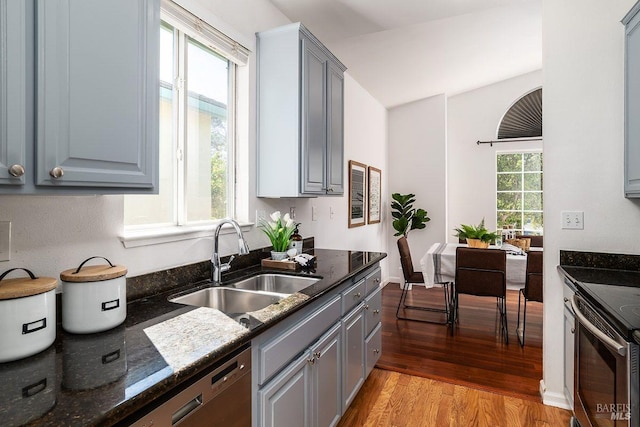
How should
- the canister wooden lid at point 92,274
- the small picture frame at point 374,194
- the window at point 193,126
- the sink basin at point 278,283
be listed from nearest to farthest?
the canister wooden lid at point 92,274 < the window at point 193,126 < the sink basin at point 278,283 < the small picture frame at point 374,194

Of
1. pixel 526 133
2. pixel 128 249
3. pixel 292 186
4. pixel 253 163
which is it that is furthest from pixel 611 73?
pixel 526 133

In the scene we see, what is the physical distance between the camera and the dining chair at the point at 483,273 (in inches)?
133

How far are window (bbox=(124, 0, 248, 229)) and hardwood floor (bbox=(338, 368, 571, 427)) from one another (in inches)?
61.3

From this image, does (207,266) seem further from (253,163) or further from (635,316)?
(635,316)

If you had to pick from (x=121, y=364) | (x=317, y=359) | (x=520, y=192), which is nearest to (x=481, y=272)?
(x=317, y=359)

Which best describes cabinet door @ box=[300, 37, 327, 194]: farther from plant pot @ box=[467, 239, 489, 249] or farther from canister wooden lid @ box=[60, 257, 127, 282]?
plant pot @ box=[467, 239, 489, 249]

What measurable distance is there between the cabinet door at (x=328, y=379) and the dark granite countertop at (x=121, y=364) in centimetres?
45

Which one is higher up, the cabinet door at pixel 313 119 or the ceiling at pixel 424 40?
the ceiling at pixel 424 40

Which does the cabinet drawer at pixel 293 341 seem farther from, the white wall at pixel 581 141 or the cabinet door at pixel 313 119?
the white wall at pixel 581 141

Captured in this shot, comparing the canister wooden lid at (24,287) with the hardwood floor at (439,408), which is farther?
the hardwood floor at (439,408)

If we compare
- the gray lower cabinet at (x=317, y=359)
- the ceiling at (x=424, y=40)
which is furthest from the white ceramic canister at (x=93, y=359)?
the ceiling at (x=424, y=40)

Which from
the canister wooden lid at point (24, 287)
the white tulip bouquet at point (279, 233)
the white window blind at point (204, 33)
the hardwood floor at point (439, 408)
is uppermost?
the white window blind at point (204, 33)

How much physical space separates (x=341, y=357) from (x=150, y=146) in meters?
1.48

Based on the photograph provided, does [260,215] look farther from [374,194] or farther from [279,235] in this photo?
[374,194]
